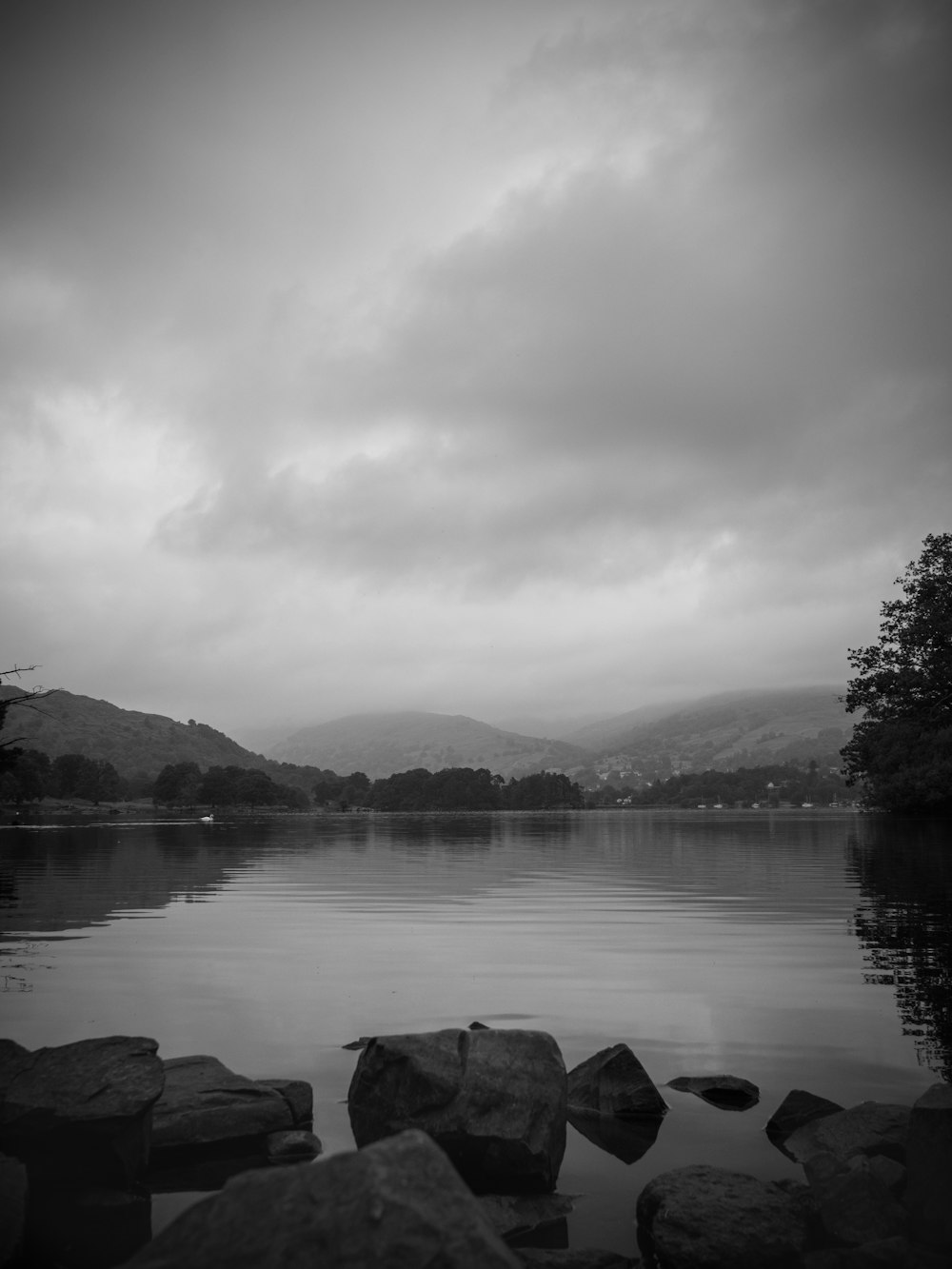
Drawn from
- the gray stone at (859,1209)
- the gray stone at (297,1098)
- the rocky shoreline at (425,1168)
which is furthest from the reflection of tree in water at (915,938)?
the gray stone at (297,1098)

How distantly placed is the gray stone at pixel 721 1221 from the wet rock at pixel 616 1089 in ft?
13.2

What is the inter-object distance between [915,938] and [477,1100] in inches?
928

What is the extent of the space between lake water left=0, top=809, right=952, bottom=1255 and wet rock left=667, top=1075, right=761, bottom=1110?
24 centimetres

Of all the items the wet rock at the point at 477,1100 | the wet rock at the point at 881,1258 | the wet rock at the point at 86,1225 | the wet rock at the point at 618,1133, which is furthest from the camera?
the wet rock at the point at 618,1133

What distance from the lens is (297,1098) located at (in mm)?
14188

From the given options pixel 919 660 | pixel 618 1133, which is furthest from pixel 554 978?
pixel 919 660

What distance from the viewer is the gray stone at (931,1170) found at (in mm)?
10086

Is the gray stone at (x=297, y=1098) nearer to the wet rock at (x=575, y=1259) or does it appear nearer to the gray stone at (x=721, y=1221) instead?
the wet rock at (x=575, y=1259)

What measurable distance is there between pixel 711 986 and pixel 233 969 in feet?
44.4

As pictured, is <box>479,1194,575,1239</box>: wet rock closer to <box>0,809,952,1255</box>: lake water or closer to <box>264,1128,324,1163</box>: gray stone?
<box>0,809,952,1255</box>: lake water

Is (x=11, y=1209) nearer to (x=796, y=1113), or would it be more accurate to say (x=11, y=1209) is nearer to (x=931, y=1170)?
(x=931, y=1170)

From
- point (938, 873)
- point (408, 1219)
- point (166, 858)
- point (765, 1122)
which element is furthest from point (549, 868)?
point (408, 1219)

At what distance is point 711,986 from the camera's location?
955 inches

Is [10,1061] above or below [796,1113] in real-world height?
above
